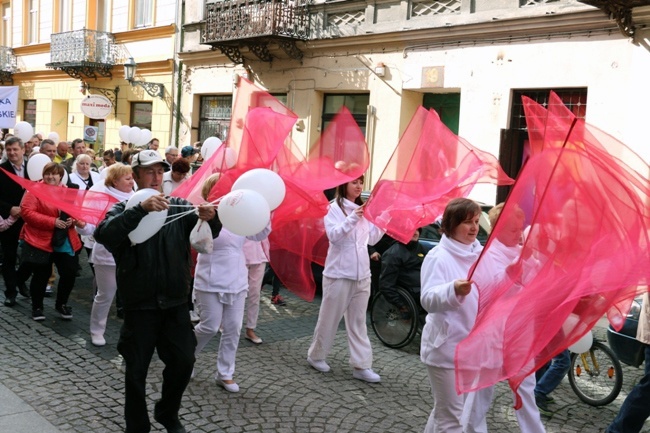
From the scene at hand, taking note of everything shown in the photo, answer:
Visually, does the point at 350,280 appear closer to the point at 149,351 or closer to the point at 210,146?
the point at 149,351

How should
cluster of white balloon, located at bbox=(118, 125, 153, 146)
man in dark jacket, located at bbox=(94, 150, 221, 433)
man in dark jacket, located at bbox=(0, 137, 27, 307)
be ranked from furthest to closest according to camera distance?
cluster of white balloon, located at bbox=(118, 125, 153, 146) → man in dark jacket, located at bbox=(0, 137, 27, 307) → man in dark jacket, located at bbox=(94, 150, 221, 433)

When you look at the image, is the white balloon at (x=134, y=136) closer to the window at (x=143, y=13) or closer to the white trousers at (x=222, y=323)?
the window at (x=143, y=13)

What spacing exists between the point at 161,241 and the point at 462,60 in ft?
33.0

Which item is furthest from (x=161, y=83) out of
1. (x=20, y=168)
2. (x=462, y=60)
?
(x=20, y=168)

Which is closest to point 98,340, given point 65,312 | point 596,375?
point 65,312

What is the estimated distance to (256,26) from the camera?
53.3ft

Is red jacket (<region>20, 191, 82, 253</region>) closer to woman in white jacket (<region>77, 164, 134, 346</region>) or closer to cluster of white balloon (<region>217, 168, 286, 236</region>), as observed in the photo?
woman in white jacket (<region>77, 164, 134, 346</region>)

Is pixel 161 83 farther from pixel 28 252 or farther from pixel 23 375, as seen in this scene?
pixel 23 375

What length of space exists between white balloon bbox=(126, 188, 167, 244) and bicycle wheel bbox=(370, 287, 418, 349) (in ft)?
11.4

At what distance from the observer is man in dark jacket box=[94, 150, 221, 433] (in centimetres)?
420

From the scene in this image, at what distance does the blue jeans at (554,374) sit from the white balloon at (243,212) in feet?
8.90

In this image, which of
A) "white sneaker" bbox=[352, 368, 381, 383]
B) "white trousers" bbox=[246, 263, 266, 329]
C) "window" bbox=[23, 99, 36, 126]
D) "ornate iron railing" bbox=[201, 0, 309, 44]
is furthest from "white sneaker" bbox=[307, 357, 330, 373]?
"window" bbox=[23, 99, 36, 126]

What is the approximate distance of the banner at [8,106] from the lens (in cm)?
1309

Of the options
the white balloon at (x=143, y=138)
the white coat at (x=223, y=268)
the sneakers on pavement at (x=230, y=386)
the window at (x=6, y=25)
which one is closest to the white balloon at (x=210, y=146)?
the white coat at (x=223, y=268)
